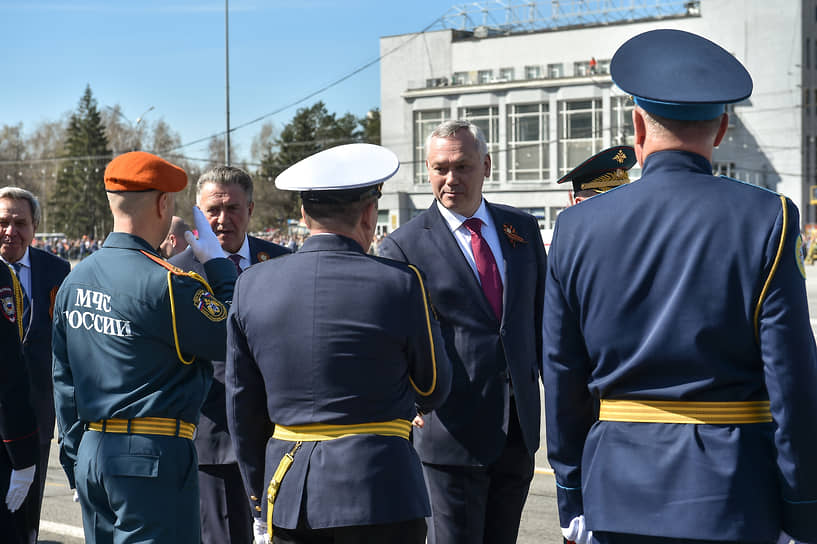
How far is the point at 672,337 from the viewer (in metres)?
2.49

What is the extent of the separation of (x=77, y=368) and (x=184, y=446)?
0.54 m

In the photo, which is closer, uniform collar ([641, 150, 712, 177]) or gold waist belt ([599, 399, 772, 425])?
gold waist belt ([599, 399, 772, 425])

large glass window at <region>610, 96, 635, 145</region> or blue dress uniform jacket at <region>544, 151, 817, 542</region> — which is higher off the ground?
large glass window at <region>610, 96, 635, 145</region>

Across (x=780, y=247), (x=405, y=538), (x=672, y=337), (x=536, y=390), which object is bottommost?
(x=405, y=538)

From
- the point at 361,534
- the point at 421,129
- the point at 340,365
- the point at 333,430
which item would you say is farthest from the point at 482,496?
the point at 421,129

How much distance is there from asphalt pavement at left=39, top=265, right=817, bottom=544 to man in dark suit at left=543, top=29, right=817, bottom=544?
2.90m

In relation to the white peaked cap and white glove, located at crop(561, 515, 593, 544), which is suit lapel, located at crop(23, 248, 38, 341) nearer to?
the white peaked cap

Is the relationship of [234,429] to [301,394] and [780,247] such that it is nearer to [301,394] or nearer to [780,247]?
[301,394]

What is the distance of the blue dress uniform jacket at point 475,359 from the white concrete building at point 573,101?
52.3 meters

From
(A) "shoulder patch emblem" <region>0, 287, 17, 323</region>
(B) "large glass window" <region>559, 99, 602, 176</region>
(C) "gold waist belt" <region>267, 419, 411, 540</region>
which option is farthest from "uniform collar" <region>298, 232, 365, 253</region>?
(B) "large glass window" <region>559, 99, 602, 176</region>

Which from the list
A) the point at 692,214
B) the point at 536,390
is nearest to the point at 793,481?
the point at 692,214

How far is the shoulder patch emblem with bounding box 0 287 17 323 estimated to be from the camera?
3.91 meters

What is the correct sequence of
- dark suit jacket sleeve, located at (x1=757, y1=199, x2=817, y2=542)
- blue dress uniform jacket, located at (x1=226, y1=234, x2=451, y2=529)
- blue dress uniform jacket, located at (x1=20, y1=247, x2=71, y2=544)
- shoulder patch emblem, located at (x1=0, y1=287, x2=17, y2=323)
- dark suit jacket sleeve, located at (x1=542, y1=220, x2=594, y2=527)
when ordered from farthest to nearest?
blue dress uniform jacket, located at (x1=20, y1=247, x2=71, y2=544) → shoulder patch emblem, located at (x1=0, y1=287, x2=17, y2=323) → blue dress uniform jacket, located at (x1=226, y1=234, x2=451, y2=529) → dark suit jacket sleeve, located at (x1=542, y1=220, x2=594, y2=527) → dark suit jacket sleeve, located at (x1=757, y1=199, x2=817, y2=542)

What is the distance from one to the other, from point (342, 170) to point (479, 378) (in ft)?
4.43
